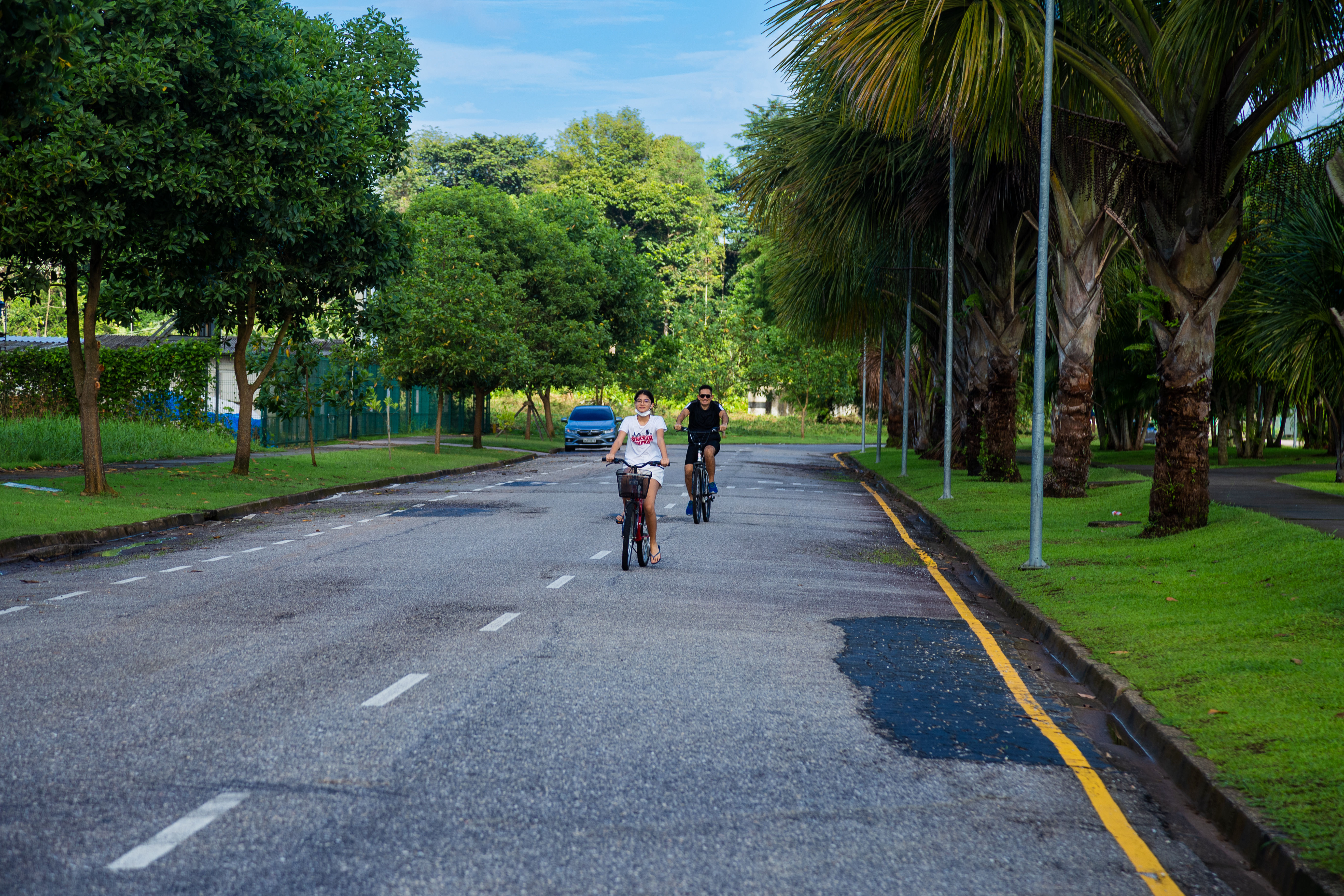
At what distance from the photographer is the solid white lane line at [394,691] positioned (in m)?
7.05

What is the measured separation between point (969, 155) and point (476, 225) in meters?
33.1

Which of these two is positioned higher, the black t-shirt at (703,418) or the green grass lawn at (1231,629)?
the black t-shirt at (703,418)

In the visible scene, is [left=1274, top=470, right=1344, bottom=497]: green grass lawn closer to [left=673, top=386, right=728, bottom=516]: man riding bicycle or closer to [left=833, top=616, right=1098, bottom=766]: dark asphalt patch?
[left=673, top=386, right=728, bottom=516]: man riding bicycle

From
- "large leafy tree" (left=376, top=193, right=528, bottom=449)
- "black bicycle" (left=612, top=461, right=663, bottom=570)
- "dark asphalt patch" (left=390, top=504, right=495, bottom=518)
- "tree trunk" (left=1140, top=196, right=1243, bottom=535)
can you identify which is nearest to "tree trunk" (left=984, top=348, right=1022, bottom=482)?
"tree trunk" (left=1140, top=196, right=1243, bottom=535)

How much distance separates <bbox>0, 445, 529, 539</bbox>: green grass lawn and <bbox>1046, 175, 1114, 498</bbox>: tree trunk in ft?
43.8

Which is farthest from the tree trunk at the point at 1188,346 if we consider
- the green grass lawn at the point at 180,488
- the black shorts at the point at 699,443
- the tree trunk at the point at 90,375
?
the tree trunk at the point at 90,375

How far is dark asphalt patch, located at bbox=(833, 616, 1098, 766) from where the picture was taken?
658 centimetres

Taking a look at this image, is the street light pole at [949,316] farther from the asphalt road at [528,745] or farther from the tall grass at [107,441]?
the tall grass at [107,441]

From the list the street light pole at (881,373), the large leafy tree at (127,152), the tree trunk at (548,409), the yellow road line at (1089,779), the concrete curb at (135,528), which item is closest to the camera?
the yellow road line at (1089,779)

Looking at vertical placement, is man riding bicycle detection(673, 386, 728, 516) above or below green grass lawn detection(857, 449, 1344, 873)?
above

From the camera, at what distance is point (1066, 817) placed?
5.47 meters

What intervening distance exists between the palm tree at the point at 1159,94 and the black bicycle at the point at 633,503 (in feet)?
14.9

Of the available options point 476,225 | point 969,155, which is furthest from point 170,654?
point 476,225

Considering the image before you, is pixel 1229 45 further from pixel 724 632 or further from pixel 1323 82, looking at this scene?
pixel 724 632
